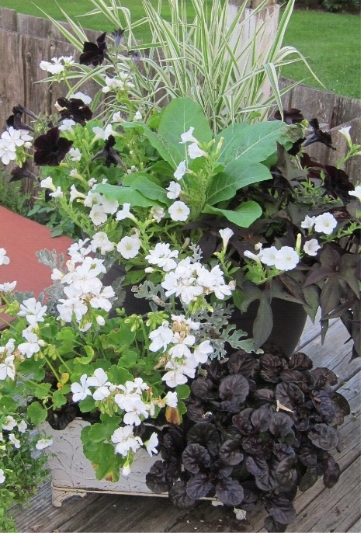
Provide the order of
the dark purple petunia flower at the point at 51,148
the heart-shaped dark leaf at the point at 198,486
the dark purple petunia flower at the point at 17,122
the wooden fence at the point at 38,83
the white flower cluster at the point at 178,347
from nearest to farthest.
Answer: the white flower cluster at the point at 178,347, the heart-shaped dark leaf at the point at 198,486, the dark purple petunia flower at the point at 51,148, the dark purple petunia flower at the point at 17,122, the wooden fence at the point at 38,83

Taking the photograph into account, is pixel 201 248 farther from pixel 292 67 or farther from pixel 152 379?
pixel 292 67

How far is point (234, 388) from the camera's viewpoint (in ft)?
3.99

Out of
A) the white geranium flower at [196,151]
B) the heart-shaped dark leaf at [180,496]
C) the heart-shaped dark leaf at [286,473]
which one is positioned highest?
the white geranium flower at [196,151]

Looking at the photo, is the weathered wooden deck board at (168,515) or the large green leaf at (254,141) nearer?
the weathered wooden deck board at (168,515)

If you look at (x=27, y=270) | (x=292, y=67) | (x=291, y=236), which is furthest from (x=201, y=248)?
(x=292, y=67)

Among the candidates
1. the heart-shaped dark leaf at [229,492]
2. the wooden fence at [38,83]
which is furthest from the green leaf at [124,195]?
the wooden fence at [38,83]

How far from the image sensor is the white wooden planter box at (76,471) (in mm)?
1246

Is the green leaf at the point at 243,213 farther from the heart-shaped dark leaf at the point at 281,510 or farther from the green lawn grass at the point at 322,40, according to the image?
the green lawn grass at the point at 322,40

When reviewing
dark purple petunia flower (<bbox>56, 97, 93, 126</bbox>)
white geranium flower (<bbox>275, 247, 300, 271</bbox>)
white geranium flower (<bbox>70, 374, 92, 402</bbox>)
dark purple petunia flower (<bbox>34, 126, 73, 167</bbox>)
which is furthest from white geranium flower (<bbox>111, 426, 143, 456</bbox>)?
dark purple petunia flower (<bbox>56, 97, 93, 126</bbox>)

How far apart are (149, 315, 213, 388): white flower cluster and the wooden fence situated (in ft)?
4.48

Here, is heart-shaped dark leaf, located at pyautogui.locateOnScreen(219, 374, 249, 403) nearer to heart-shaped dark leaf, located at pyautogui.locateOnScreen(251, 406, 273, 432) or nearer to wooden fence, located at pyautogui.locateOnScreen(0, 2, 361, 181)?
heart-shaped dark leaf, located at pyautogui.locateOnScreen(251, 406, 273, 432)

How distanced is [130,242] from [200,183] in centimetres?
19

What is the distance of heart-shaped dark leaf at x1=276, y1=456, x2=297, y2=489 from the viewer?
113 centimetres

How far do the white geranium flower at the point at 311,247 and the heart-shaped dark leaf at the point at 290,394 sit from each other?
265 mm
